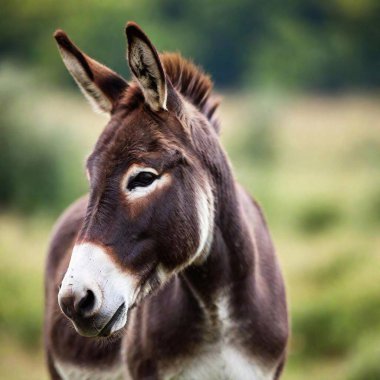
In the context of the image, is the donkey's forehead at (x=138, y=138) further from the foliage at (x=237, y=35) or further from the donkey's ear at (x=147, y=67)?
the foliage at (x=237, y=35)

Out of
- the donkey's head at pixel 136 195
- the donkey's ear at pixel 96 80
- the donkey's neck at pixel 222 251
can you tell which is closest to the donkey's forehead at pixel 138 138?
the donkey's head at pixel 136 195

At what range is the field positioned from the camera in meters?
8.78

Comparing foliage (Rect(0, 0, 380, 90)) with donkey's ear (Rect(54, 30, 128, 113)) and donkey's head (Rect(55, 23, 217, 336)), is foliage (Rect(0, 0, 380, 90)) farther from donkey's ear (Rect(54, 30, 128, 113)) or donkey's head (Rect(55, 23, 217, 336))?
donkey's head (Rect(55, 23, 217, 336))

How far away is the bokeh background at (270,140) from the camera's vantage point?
912cm

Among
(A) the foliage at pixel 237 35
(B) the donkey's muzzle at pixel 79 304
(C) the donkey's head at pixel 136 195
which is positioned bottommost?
(A) the foliage at pixel 237 35

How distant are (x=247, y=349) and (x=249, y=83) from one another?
84.1 ft

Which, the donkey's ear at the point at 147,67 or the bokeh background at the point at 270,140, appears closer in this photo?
the donkey's ear at the point at 147,67

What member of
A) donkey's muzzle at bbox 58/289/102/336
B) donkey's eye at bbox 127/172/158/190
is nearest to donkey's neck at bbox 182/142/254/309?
donkey's eye at bbox 127/172/158/190

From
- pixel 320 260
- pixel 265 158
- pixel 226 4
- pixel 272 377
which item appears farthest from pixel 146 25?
pixel 272 377

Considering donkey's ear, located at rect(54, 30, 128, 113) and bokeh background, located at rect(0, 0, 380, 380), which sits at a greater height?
donkey's ear, located at rect(54, 30, 128, 113)

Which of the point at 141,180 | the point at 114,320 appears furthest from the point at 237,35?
the point at 114,320

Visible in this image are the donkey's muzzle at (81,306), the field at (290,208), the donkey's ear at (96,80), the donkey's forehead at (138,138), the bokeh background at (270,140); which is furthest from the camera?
the bokeh background at (270,140)

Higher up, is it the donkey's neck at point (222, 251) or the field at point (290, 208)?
the donkey's neck at point (222, 251)

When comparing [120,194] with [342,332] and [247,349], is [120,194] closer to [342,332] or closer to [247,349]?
[247,349]
